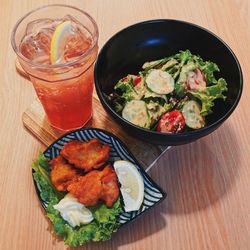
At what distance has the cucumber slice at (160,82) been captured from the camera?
94 cm

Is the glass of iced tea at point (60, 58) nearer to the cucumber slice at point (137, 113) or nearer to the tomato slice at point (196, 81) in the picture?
the cucumber slice at point (137, 113)

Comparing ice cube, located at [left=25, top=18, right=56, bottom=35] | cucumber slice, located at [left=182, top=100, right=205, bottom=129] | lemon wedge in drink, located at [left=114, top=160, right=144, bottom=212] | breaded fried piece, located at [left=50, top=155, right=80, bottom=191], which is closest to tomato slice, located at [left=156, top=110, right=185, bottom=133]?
cucumber slice, located at [left=182, top=100, right=205, bottom=129]

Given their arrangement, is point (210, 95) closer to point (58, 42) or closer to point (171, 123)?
point (171, 123)

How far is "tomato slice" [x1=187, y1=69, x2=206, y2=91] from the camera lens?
958 mm

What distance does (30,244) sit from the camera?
2.66 feet

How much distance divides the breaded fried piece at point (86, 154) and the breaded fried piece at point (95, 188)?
1.2 inches

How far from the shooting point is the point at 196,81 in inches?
38.1

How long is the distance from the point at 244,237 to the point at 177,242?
17 centimetres

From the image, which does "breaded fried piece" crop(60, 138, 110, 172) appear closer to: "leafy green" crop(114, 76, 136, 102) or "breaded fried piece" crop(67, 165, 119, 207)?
"breaded fried piece" crop(67, 165, 119, 207)

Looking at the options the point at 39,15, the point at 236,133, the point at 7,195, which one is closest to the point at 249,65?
the point at 236,133

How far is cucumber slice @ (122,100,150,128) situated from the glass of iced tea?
128 millimetres

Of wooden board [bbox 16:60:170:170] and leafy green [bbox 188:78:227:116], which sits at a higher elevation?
leafy green [bbox 188:78:227:116]

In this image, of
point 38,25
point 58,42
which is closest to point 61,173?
point 58,42

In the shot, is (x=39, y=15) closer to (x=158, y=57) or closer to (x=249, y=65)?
(x=158, y=57)
